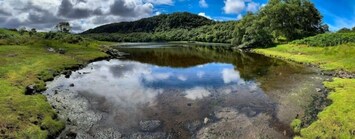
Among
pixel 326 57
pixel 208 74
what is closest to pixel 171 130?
pixel 208 74

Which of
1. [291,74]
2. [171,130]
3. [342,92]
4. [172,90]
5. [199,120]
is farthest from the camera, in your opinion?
[291,74]

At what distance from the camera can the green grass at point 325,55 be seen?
67.1m

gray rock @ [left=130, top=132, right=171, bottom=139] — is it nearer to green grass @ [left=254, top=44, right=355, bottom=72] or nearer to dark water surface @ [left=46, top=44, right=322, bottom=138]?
dark water surface @ [left=46, top=44, right=322, bottom=138]

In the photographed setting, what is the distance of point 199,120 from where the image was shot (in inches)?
1335

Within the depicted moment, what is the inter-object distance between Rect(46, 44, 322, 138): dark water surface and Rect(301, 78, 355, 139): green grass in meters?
2.43

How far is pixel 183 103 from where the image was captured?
4078 cm

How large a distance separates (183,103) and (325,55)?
58.6 meters

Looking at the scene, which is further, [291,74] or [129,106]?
[291,74]

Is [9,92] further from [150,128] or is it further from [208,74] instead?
[208,74]

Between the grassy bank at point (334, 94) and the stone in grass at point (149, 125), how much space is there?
560 inches

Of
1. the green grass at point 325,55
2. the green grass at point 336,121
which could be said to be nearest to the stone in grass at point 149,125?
the green grass at point 336,121

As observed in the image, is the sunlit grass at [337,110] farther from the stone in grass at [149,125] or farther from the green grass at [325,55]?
the stone in grass at [149,125]

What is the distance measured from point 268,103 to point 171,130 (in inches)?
629

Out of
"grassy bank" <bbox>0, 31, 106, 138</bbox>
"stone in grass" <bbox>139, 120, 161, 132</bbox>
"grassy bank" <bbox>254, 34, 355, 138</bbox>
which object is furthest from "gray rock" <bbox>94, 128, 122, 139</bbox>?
"grassy bank" <bbox>254, 34, 355, 138</bbox>
